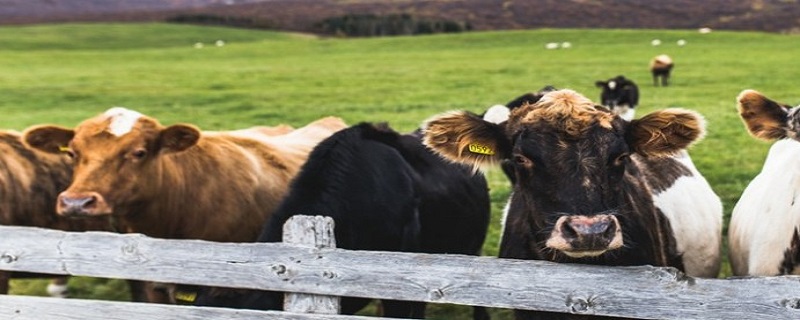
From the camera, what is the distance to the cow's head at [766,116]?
13.8 ft

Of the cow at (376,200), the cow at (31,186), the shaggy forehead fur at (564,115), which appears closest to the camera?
the shaggy forehead fur at (564,115)

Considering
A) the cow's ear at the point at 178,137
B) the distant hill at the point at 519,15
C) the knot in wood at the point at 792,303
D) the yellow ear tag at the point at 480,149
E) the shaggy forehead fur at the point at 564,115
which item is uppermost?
the shaggy forehead fur at the point at 564,115

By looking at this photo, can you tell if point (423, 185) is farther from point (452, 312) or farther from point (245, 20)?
point (245, 20)


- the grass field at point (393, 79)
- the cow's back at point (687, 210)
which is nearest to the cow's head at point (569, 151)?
the cow's back at point (687, 210)

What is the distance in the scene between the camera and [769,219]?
15.8 ft

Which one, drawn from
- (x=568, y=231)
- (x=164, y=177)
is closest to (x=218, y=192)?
(x=164, y=177)

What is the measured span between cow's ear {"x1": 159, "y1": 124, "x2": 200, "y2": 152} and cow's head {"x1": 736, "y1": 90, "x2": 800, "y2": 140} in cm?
356

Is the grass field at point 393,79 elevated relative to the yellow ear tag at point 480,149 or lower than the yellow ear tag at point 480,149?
lower

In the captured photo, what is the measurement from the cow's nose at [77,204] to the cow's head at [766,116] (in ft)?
12.5

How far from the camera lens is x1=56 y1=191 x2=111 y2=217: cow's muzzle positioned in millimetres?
5407

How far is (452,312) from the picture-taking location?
6910 millimetres

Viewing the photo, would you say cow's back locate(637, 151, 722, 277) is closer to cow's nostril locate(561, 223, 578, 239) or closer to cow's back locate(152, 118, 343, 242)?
cow's nostril locate(561, 223, 578, 239)

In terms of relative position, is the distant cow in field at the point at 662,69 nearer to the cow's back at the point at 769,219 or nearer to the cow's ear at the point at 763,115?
the cow's back at the point at 769,219

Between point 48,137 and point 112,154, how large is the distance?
27.7 inches
